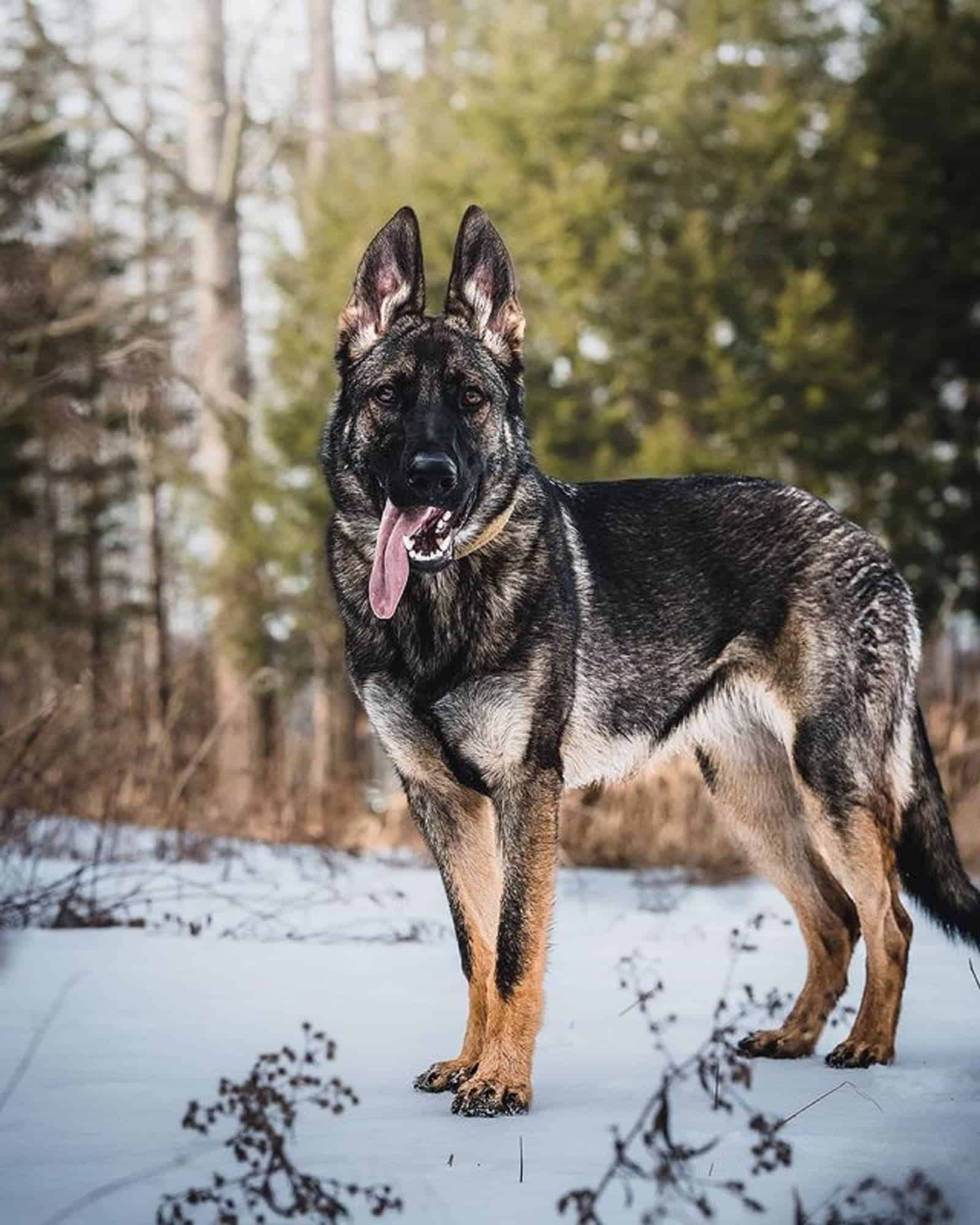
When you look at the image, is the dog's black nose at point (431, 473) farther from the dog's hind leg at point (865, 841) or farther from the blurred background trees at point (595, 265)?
the blurred background trees at point (595, 265)

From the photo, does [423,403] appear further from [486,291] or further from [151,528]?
[151,528]

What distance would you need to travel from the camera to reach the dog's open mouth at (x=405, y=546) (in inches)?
149

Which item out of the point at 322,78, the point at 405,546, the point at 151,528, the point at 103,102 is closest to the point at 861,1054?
the point at 405,546

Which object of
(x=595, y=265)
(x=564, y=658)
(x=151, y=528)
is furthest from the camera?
(x=151, y=528)

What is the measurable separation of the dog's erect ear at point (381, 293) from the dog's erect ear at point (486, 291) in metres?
0.11

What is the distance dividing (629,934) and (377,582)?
2.78 meters

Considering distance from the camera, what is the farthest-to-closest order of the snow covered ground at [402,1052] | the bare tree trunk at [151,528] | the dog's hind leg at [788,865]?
the bare tree trunk at [151,528]
the dog's hind leg at [788,865]
the snow covered ground at [402,1052]

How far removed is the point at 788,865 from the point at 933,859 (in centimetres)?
47

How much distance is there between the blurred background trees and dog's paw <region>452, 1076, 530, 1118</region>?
30.2ft

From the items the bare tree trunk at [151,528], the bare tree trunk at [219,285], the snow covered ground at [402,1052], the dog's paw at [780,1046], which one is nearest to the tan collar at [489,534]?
the snow covered ground at [402,1052]

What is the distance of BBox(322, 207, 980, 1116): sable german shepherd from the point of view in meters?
3.73

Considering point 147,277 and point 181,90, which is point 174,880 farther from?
point 147,277

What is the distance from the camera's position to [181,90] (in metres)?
15.6

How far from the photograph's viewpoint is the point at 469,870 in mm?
3926
